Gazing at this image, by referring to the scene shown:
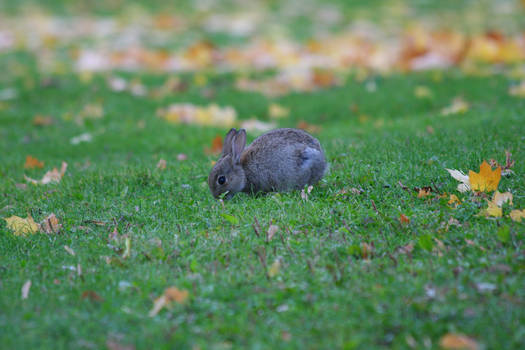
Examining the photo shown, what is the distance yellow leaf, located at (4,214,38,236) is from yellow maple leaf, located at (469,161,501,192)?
437 cm

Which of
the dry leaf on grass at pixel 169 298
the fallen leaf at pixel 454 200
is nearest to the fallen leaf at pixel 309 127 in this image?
the fallen leaf at pixel 454 200

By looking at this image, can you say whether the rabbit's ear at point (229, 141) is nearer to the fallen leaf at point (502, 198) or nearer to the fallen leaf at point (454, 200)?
the fallen leaf at point (454, 200)

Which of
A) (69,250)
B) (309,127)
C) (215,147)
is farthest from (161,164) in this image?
(309,127)

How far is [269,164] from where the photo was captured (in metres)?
6.26

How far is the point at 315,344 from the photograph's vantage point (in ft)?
11.4

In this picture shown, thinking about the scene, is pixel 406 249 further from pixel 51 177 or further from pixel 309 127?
pixel 309 127

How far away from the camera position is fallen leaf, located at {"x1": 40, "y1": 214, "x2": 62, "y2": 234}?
5.43 meters

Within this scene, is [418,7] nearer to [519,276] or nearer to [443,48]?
[443,48]

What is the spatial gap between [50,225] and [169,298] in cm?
208

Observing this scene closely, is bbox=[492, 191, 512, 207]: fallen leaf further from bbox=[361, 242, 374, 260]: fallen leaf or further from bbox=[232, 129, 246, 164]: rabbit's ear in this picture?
bbox=[232, 129, 246, 164]: rabbit's ear

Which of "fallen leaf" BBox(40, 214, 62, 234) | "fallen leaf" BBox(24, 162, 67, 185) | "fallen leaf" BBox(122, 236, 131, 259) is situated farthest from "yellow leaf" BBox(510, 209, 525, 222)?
"fallen leaf" BBox(24, 162, 67, 185)

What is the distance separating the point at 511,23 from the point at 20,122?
14.8 metres

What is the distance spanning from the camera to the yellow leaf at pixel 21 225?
543 cm

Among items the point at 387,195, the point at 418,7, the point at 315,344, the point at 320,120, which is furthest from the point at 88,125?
the point at 418,7
